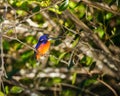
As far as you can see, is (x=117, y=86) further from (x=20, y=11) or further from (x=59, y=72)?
(x=20, y=11)

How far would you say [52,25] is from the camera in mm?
4121

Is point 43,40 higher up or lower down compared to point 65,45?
higher up

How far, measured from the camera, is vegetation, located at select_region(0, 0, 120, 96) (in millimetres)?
3488

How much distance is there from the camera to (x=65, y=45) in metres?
3.81

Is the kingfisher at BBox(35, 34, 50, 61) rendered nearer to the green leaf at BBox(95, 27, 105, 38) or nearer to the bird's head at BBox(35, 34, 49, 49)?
the bird's head at BBox(35, 34, 49, 49)

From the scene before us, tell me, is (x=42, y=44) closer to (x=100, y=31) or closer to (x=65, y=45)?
(x=65, y=45)

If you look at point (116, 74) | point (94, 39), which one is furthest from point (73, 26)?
point (116, 74)

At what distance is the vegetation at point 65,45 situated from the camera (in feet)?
11.4

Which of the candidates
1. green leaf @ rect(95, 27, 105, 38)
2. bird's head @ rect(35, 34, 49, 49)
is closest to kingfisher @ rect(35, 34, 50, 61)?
bird's head @ rect(35, 34, 49, 49)

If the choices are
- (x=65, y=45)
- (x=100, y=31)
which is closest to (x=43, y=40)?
(x=65, y=45)

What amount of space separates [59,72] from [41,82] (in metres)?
0.24

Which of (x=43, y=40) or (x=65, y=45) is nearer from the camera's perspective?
(x=43, y=40)

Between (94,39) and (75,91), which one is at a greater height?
(94,39)

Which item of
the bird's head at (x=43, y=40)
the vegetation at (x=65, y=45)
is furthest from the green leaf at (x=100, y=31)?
the bird's head at (x=43, y=40)
